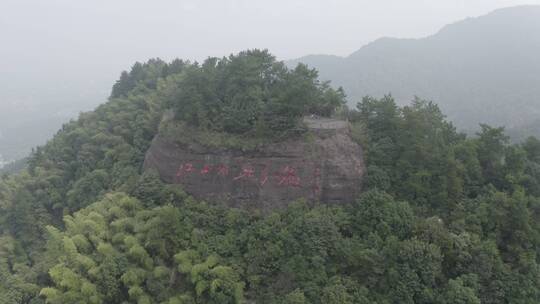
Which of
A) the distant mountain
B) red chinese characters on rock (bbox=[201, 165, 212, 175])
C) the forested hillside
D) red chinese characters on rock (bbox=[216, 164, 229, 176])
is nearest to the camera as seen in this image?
the forested hillside

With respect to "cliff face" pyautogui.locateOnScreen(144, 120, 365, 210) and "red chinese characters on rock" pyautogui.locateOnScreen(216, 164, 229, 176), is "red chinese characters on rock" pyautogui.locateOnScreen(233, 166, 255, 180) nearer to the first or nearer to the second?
"cliff face" pyautogui.locateOnScreen(144, 120, 365, 210)

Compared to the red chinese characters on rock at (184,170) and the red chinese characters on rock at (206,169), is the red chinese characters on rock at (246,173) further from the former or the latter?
the red chinese characters on rock at (184,170)

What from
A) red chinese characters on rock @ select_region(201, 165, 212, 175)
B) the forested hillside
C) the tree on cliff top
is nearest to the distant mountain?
the forested hillside

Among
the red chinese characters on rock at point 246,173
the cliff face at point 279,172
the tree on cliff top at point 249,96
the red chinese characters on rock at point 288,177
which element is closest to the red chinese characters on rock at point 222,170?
the cliff face at point 279,172

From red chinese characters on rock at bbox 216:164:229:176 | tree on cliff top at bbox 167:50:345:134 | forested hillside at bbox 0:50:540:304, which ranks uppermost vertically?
tree on cliff top at bbox 167:50:345:134

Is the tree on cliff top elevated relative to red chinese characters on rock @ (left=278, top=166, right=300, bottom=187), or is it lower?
elevated

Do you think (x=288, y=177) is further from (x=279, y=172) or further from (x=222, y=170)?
(x=222, y=170)

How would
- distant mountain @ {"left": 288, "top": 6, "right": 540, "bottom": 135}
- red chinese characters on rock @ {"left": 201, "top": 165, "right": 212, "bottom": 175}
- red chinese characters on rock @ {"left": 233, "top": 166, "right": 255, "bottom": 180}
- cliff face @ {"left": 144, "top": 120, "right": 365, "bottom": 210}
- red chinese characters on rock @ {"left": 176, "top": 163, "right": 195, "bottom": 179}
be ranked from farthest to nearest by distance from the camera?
distant mountain @ {"left": 288, "top": 6, "right": 540, "bottom": 135} → red chinese characters on rock @ {"left": 176, "top": 163, "right": 195, "bottom": 179} → red chinese characters on rock @ {"left": 201, "top": 165, "right": 212, "bottom": 175} → red chinese characters on rock @ {"left": 233, "top": 166, "right": 255, "bottom": 180} → cliff face @ {"left": 144, "top": 120, "right": 365, "bottom": 210}

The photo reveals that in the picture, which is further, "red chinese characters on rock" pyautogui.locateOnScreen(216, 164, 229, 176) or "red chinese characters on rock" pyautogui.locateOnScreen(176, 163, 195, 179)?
"red chinese characters on rock" pyautogui.locateOnScreen(176, 163, 195, 179)
